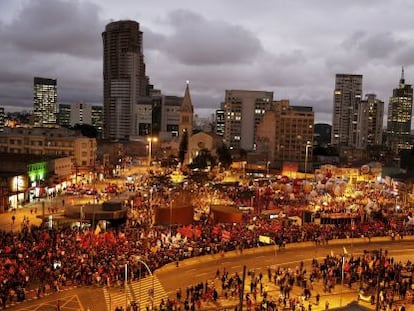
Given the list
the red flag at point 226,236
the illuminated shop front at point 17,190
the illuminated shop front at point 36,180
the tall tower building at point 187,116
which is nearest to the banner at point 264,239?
the red flag at point 226,236

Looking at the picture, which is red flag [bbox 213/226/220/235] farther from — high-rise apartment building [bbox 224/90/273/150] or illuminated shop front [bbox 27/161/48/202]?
high-rise apartment building [bbox 224/90/273/150]

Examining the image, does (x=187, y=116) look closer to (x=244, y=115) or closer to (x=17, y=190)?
(x=17, y=190)

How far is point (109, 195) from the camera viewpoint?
180ft

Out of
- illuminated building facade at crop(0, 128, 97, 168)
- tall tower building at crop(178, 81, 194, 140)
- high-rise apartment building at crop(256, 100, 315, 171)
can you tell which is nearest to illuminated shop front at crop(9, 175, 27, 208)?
illuminated building facade at crop(0, 128, 97, 168)

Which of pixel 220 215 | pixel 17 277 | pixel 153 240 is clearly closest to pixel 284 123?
pixel 220 215

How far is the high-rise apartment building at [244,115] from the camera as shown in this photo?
17138 centimetres

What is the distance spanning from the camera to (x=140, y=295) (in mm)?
25641

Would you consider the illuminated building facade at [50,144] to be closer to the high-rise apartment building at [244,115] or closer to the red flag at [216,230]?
the red flag at [216,230]

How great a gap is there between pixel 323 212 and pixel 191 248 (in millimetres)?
16171

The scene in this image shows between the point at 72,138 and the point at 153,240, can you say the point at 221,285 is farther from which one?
the point at 72,138

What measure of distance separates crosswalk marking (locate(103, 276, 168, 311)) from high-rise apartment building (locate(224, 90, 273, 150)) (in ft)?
474

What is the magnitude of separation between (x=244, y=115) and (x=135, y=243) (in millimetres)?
143102

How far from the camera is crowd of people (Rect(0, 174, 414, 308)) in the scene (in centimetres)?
2656

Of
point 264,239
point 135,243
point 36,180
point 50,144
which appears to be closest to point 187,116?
point 50,144
